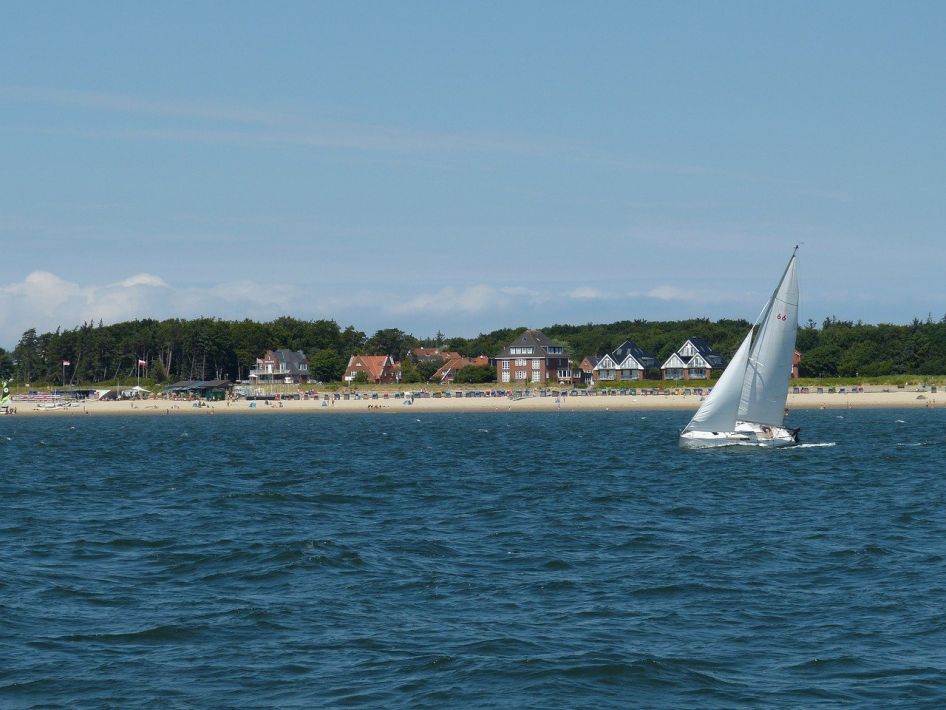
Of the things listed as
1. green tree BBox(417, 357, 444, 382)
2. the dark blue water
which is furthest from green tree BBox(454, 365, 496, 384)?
the dark blue water

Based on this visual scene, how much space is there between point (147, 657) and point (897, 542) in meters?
19.5

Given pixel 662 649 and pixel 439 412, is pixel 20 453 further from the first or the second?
pixel 439 412

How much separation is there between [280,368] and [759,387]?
455ft

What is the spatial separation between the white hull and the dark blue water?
8727mm

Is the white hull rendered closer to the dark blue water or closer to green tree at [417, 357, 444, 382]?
the dark blue water

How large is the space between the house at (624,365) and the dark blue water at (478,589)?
121m

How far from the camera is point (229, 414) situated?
146 metres

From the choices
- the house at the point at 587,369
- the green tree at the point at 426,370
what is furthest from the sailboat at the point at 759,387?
the green tree at the point at 426,370

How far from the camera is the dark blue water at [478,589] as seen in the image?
1773 cm

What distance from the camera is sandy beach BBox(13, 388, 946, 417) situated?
133250mm

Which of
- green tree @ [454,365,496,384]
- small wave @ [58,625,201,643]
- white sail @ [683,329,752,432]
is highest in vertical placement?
green tree @ [454,365,496,384]

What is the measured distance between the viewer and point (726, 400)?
60281mm

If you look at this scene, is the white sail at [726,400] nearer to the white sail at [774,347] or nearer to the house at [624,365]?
the white sail at [774,347]

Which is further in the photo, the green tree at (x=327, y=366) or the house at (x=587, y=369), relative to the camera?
the green tree at (x=327, y=366)
